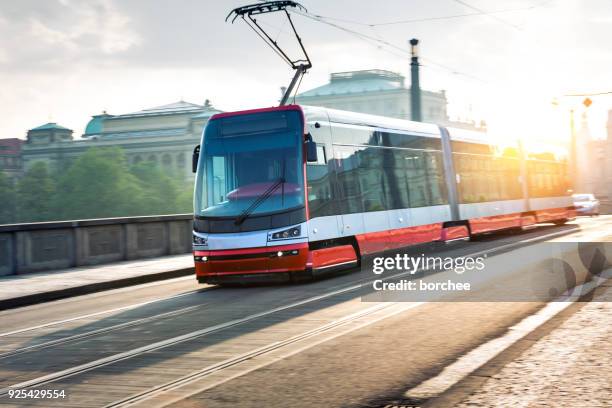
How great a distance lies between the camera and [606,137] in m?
114

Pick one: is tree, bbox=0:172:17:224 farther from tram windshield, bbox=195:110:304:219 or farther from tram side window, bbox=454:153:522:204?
tram windshield, bbox=195:110:304:219

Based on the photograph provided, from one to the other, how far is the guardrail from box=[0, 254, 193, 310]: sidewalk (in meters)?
0.42

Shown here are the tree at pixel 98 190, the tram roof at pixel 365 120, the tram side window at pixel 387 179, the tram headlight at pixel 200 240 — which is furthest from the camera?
the tree at pixel 98 190

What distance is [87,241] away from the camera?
19.8 meters

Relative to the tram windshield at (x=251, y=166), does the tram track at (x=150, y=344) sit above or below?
below

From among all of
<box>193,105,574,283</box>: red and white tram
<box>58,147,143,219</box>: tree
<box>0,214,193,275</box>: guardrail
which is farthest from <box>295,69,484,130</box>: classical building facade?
<box>193,105,574,283</box>: red and white tram

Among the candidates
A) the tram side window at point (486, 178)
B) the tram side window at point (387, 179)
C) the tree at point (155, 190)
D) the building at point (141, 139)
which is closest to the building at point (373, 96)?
the building at point (141, 139)

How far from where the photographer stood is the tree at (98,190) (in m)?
118

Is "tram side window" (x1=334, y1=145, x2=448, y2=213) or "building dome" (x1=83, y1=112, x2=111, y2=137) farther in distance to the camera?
"building dome" (x1=83, y1=112, x2=111, y2=137)

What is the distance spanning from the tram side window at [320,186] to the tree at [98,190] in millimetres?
106081

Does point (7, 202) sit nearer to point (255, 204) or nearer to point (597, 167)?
point (597, 167)

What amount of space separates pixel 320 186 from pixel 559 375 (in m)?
8.33

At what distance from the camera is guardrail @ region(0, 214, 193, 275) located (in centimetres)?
1777

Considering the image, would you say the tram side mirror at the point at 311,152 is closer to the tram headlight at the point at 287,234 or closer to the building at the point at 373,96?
the tram headlight at the point at 287,234
